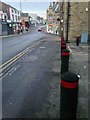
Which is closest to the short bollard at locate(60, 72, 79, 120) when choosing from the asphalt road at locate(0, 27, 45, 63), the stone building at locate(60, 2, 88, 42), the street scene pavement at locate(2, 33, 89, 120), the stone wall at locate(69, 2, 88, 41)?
the street scene pavement at locate(2, 33, 89, 120)

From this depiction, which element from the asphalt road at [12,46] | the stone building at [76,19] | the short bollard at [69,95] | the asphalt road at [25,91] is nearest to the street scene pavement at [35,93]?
the asphalt road at [25,91]

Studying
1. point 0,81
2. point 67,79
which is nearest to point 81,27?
point 0,81

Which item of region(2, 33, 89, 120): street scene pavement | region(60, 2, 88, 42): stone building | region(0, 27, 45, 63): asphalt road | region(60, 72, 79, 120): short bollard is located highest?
region(60, 2, 88, 42): stone building

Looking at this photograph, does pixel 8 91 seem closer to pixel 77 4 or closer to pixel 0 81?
pixel 0 81

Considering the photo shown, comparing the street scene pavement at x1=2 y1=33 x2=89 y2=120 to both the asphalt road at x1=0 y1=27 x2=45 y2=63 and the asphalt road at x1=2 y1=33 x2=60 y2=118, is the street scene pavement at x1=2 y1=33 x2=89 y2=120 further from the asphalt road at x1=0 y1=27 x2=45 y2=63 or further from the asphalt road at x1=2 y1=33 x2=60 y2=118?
the asphalt road at x1=0 y1=27 x2=45 y2=63

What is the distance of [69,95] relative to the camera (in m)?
3.70

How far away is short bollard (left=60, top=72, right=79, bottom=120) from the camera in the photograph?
3636mm

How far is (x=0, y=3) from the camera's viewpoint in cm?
5306

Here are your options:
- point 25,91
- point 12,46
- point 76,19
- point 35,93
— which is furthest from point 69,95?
point 76,19

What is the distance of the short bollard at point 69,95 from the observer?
364 centimetres

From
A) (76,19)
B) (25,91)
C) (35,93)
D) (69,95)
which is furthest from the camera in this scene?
(76,19)

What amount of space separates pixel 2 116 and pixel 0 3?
2036 inches

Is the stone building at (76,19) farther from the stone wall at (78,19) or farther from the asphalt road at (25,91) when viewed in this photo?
the asphalt road at (25,91)

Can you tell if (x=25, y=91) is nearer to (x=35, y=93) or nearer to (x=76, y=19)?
(x=35, y=93)
